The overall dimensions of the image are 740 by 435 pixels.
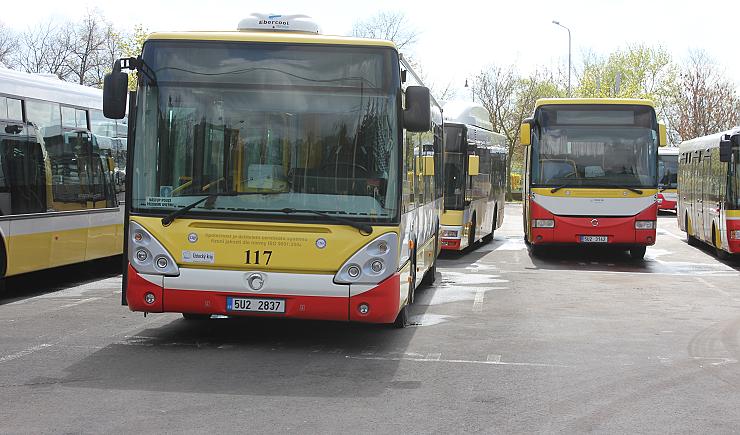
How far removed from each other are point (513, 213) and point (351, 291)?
138 ft

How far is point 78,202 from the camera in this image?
16.2m

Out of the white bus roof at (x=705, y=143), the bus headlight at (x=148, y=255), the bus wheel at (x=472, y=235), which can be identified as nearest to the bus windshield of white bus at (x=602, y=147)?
the white bus roof at (x=705, y=143)

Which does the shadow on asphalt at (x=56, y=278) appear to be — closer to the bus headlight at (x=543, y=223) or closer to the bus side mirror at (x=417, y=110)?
the bus side mirror at (x=417, y=110)

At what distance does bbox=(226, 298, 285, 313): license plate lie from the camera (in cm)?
974

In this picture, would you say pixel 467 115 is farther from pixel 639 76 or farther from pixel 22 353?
pixel 639 76

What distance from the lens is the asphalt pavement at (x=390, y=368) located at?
23.7 ft

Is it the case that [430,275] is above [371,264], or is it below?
below

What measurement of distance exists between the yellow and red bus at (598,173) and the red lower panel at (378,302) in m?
12.2

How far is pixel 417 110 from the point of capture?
389 inches

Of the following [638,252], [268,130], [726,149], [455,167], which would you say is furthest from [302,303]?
[638,252]

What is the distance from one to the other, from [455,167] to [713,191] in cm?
552

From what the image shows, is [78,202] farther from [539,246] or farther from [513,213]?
[513,213]

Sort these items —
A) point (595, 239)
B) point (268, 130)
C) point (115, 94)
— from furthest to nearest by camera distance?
point (595, 239) < point (268, 130) < point (115, 94)

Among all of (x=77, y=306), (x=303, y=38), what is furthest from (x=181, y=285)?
(x=77, y=306)
